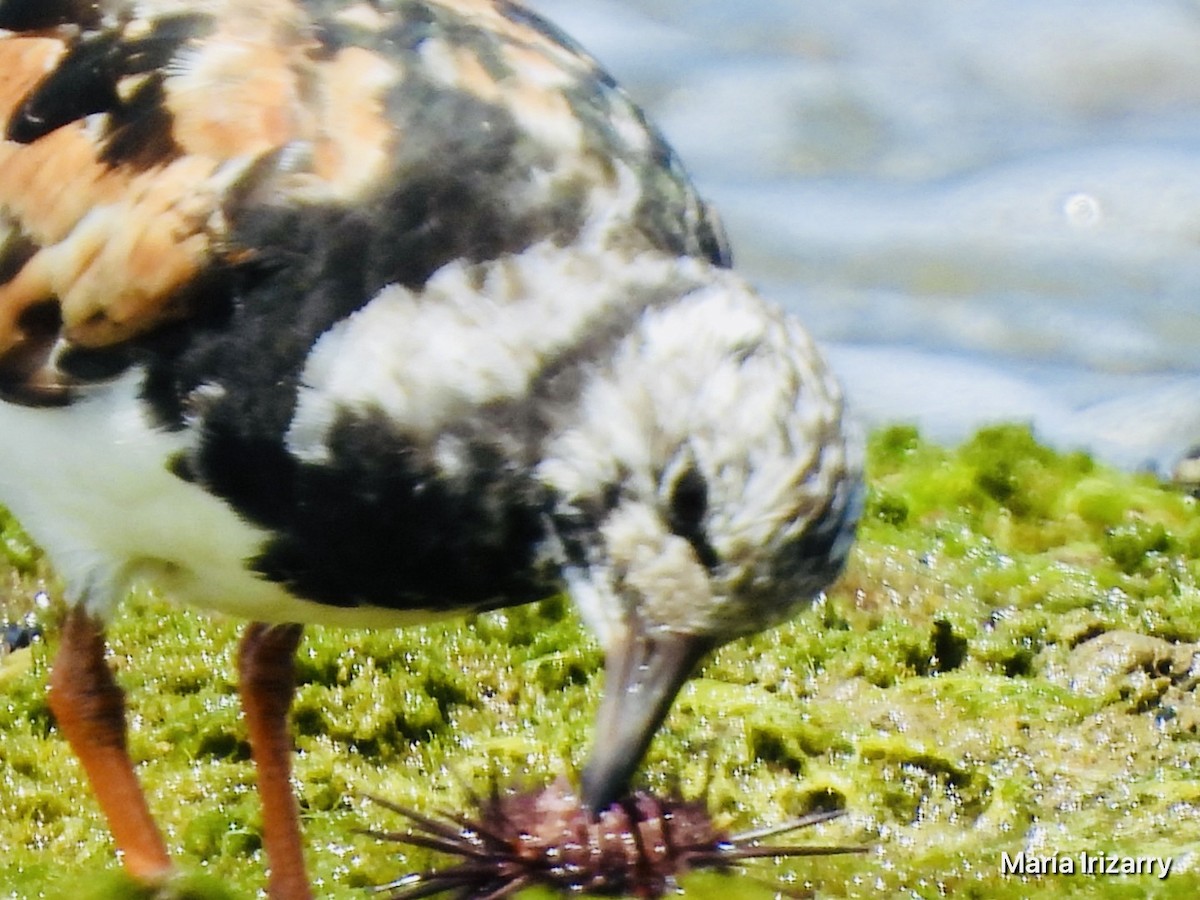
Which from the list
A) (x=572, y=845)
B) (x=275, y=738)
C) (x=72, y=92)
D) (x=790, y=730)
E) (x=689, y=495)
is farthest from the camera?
(x=790, y=730)

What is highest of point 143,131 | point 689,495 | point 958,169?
point 143,131

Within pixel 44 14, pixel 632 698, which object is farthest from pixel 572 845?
pixel 44 14

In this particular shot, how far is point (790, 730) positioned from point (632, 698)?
119 centimetres

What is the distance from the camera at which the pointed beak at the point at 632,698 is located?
2.04 meters

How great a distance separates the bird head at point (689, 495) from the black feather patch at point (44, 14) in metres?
1.04

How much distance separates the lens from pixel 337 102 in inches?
91.4

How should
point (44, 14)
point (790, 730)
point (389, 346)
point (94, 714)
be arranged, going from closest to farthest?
point (389, 346) < point (44, 14) < point (94, 714) < point (790, 730)

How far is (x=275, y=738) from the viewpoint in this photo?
309 centimetres

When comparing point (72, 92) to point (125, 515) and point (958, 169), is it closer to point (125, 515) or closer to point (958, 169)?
point (125, 515)

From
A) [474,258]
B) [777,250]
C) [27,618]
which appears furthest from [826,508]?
[777,250]

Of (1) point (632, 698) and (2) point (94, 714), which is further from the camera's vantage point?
(2) point (94, 714)

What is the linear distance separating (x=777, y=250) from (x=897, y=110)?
84 cm

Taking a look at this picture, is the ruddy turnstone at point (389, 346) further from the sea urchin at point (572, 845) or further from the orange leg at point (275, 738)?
the orange leg at point (275, 738)

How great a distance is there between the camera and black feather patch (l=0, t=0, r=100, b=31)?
257 cm
